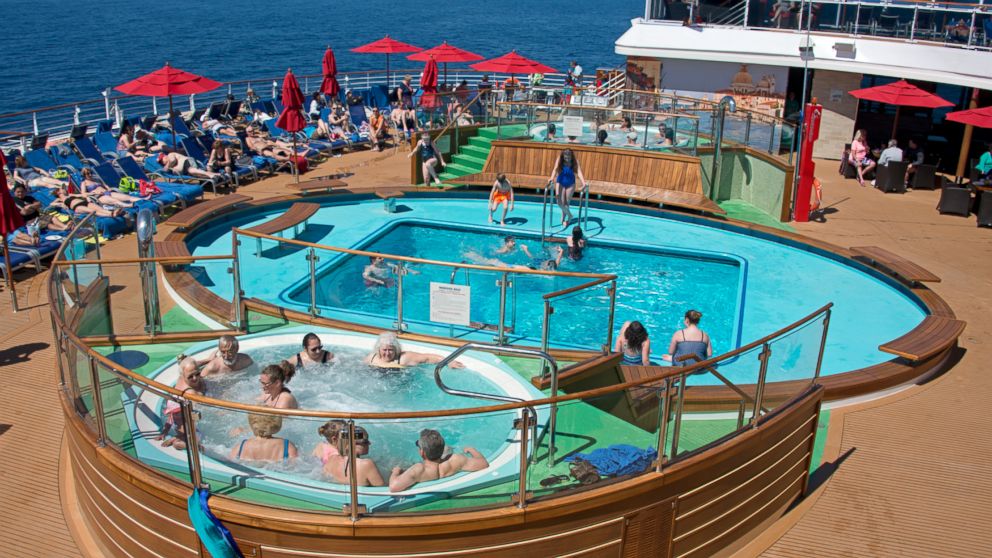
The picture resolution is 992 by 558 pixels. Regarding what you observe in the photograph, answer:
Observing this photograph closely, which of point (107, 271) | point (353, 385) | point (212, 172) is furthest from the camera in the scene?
point (212, 172)

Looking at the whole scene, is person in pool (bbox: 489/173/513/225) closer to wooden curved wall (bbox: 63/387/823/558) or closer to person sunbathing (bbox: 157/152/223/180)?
person sunbathing (bbox: 157/152/223/180)

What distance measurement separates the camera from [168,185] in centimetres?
1741

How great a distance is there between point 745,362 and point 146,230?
7.56 metres

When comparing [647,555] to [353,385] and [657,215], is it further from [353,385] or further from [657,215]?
[657,215]

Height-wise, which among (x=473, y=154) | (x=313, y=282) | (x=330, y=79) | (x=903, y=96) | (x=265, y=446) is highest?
→ (x=903, y=96)

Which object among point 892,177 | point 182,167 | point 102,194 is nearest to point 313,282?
point 102,194

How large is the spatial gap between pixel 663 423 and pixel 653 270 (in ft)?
28.8

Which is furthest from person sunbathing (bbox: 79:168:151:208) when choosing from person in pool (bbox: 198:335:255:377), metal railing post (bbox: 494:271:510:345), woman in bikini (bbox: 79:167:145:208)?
metal railing post (bbox: 494:271:510:345)

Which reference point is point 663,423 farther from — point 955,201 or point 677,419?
point 955,201

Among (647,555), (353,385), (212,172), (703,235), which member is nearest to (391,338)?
(353,385)

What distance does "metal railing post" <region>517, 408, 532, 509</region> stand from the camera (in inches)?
242

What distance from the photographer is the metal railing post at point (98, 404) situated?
6879 millimetres

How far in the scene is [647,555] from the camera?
683cm

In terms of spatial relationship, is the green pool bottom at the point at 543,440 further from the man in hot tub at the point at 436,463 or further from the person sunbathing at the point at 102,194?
the person sunbathing at the point at 102,194
